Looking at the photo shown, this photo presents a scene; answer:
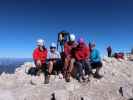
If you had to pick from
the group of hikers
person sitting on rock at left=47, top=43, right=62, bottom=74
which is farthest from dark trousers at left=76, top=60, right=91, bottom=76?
person sitting on rock at left=47, top=43, right=62, bottom=74

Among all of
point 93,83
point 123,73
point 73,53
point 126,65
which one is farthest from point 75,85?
point 126,65

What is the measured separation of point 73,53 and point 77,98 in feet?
12.5

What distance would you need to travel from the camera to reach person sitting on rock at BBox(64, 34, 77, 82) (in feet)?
51.7

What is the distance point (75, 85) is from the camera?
14984mm

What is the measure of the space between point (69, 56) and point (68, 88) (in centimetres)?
231

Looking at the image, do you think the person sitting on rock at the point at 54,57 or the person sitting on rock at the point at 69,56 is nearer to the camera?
the person sitting on rock at the point at 69,56

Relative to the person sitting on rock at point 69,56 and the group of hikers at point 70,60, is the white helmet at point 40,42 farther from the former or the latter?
the person sitting on rock at point 69,56

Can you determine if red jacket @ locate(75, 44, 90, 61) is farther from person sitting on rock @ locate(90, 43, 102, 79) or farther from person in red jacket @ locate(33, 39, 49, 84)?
person in red jacket @ locate(33, 39, 49, 84)

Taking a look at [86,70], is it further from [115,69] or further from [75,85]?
[115,69]

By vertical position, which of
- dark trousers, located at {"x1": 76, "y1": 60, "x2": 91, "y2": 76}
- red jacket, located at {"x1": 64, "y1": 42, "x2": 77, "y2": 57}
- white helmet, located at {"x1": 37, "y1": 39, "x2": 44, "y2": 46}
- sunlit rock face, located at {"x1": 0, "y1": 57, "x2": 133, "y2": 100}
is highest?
white helmet, located at {"x1": 37, "y1": 39, "x2": 44, "y2": 46}

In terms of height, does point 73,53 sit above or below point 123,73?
above

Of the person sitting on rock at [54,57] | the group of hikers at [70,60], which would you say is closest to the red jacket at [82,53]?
the group of hikers at [70,60]

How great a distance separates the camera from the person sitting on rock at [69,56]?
15.8m

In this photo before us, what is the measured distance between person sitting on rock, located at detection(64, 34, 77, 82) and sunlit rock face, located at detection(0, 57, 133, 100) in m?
0.63
